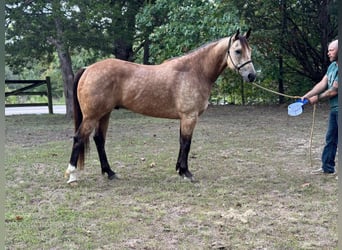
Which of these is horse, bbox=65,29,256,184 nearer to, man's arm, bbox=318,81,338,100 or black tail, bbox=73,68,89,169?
black tail, bbox=73,68,89,169

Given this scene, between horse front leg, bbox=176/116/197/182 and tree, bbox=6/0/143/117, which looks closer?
horse front leg, bbox=176/116/197/182

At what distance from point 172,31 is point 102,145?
5278 millimetres

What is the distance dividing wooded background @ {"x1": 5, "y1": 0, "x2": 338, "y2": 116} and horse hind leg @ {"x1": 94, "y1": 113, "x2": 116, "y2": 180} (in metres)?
4.46

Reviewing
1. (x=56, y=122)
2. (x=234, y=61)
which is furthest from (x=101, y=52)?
(x=234, y=61)

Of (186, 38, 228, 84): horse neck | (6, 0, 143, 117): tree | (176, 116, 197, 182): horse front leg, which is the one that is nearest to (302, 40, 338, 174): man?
(186, 38, 228, 84): horse neck

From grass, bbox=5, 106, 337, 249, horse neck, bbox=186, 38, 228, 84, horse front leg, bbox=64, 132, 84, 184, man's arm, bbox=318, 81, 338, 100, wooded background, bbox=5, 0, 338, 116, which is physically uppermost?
wooded background, bbox=5, 0, 338, 116

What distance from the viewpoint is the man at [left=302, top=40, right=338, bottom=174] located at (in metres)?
3.96

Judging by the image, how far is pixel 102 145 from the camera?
4.37m

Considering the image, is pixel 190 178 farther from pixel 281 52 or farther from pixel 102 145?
pixel 281 52

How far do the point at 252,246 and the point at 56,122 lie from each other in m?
7.96

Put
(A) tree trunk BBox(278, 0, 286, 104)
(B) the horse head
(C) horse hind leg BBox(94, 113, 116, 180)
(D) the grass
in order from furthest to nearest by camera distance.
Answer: (A) tree trunk BBox(278, 0, 286, 104)
(C) horse hind leg BBox(94, 113, 116, 180)
(B) the horse head
(D) the grass

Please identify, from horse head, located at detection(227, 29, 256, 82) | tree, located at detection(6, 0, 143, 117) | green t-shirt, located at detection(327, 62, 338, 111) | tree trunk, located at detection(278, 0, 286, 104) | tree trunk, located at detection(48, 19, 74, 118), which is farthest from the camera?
tree trunk, located at detection(278, 0, 286, 104)

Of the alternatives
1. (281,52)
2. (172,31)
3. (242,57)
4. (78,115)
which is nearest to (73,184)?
(78,115)

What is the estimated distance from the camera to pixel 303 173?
4477 millimetres
